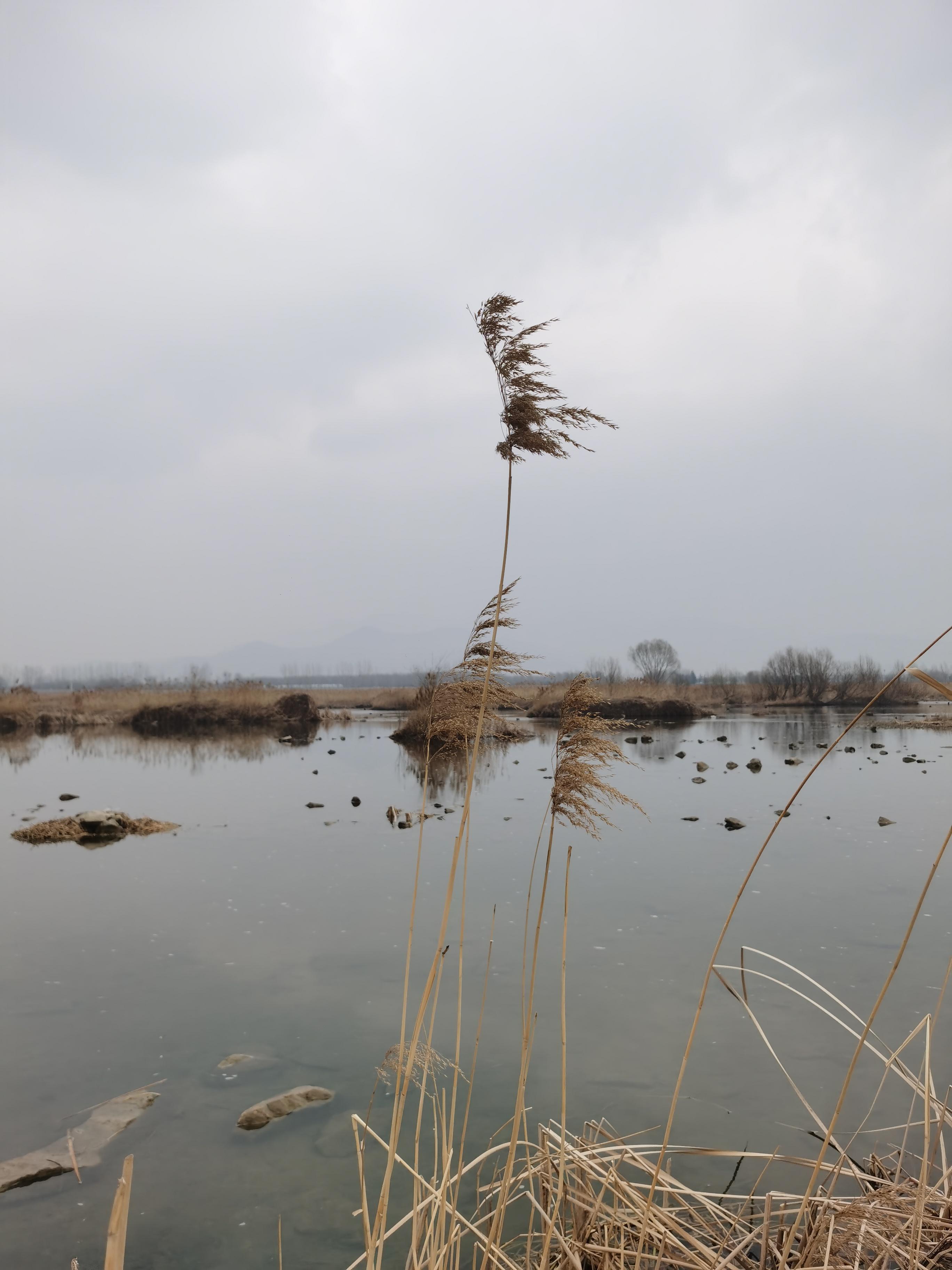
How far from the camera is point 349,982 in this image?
18.1 feet

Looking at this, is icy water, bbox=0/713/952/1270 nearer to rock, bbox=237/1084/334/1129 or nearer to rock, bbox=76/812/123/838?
rock, bbox=237/1084/334/1129

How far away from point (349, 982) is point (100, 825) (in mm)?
6412

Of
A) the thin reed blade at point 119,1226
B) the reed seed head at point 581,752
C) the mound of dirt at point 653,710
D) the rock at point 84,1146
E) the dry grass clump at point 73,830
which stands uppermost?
the reed seed head at point 581,752

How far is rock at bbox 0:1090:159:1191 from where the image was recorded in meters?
3.33

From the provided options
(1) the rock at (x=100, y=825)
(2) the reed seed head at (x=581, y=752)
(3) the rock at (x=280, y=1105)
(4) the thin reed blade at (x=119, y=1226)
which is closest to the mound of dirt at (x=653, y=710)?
(1) the rock at (x=100, y=825)

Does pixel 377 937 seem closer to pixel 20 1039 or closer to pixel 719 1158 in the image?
pixel 20 1039

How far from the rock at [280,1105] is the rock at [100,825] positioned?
753 cm

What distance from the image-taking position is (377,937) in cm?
642

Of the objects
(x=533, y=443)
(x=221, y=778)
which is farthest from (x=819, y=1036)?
(x=221, y=778)

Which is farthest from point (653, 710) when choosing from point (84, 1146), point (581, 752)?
point (581, 752)

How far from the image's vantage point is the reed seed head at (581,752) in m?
2.31

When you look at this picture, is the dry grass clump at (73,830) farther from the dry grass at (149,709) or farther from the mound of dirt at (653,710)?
the mound of dirt at (653,710)

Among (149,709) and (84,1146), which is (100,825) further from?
(149,709)

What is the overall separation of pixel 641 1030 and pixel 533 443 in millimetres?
3733
